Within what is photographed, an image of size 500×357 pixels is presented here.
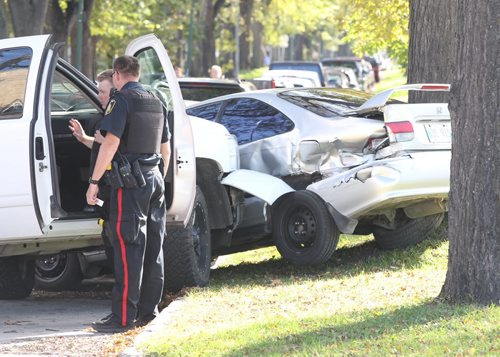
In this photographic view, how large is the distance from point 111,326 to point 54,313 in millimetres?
1604

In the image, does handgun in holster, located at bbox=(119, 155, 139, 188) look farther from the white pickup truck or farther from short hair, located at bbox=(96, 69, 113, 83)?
short hair, located at bbox=(96, 69, 113, 83)

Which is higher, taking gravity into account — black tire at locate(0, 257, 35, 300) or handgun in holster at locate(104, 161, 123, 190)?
handgun in holster at locate(104, 161, 123, 190)

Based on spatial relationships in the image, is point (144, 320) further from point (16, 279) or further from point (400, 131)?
point (400, 131)

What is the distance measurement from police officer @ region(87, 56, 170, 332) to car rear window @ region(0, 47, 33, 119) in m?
0.65

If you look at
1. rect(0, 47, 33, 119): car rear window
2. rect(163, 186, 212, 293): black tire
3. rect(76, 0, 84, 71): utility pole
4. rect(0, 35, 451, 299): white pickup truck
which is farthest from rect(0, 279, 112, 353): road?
rect(76, 0, 84, 71): utility pole

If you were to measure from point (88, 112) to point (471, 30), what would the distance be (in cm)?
364

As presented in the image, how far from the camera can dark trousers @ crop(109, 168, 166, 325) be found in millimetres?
8258

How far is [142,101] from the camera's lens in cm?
834

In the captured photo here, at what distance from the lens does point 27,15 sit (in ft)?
64.5

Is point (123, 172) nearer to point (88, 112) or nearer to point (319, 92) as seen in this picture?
point (88, 112)

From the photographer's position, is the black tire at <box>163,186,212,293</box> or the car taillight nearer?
the black tire at <box>163,186,212,293</box>

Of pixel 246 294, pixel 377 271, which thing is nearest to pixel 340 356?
pixel 246 294

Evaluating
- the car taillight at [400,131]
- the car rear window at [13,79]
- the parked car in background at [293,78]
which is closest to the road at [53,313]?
the car rear window at [13,79]

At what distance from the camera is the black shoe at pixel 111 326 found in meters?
8.30
